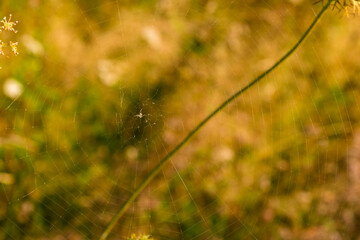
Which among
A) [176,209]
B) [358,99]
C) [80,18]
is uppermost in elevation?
[80,18]

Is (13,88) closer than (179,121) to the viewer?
Yes

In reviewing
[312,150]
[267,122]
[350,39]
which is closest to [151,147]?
[267,122]

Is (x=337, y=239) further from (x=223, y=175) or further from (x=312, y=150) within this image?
(x=223, y=175)

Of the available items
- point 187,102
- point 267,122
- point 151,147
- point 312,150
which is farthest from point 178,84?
point 312,150

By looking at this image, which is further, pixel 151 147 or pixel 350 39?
pixel 350 39

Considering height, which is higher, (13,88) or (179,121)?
(13,88)

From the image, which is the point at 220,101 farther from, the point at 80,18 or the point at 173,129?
the point at 80,18

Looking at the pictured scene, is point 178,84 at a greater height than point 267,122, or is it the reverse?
point 178,84
